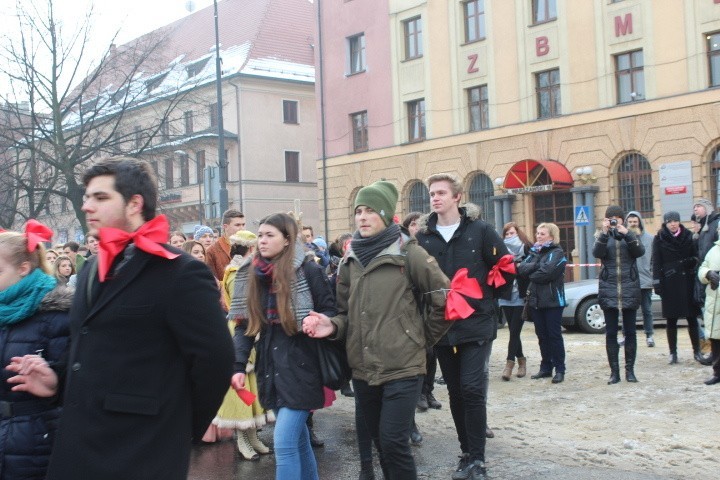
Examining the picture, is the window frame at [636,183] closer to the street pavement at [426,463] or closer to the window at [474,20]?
the window at [474,20]

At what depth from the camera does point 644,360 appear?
39.0ft

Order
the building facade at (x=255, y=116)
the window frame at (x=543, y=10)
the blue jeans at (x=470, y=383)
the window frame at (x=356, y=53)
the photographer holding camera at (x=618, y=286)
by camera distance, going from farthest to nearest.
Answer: the building facade at (x=255, y=116)
the window frame at (x=356, y=53)
the window frame at (x=543, y=10)
the photographer holding camera at (x=618, y=286)
the blue jeans at (x=470, y=383)

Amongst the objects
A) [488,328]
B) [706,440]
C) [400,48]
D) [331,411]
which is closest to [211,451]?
[331,411]

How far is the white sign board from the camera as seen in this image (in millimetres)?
26344

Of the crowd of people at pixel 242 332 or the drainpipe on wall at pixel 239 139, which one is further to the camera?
the drainpipe on wall at pixel 239 139

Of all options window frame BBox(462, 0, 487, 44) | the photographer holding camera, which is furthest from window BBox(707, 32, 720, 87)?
the photographer holding camera

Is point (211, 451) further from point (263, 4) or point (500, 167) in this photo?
point (263, 4)

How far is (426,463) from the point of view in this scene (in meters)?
6.99

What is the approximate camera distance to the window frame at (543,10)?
98.4 feet

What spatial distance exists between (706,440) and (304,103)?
1775 inches

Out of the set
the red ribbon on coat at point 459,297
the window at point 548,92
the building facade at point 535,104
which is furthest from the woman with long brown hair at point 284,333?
the window at point 548,92

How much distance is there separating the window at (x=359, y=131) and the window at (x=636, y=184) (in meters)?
12.2

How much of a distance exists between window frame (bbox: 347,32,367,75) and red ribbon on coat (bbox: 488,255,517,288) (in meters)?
31.2

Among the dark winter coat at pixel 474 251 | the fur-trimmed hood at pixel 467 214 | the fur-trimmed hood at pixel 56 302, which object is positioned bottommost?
the fur-trimmed hood at pixel 56 302
